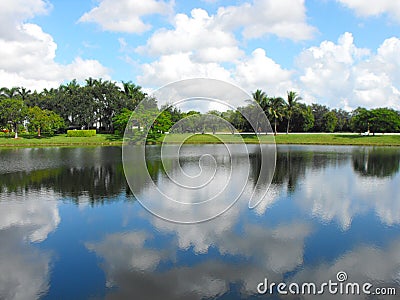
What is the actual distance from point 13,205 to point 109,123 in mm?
49528

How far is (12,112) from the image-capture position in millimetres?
48969

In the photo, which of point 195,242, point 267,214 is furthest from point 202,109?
point 195,242

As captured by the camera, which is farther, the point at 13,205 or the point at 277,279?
the point at 13,205

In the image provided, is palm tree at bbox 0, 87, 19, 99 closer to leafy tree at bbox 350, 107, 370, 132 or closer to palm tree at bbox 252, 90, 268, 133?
palm tree at bbox 252, 90, 268, 133

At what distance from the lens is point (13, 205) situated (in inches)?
525

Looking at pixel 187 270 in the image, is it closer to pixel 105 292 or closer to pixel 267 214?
pixel 105 292

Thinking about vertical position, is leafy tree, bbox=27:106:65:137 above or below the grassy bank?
above

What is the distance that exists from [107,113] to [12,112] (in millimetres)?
15439

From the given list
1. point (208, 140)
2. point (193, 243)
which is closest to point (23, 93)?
point (208, 140)

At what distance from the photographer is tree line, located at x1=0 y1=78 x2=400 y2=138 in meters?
50.5

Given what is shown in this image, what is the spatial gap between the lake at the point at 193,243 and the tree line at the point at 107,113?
29024 millimetres

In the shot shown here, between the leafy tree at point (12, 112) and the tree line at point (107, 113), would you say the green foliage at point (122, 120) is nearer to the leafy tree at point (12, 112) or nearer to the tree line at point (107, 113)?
the tree line at point (107, 113)

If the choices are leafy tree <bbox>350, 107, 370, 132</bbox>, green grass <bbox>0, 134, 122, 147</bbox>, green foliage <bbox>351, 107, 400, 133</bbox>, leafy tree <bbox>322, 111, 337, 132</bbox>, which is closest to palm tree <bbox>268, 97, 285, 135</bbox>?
leafy tree <bbox>350, 107, 370, 132</bbox>

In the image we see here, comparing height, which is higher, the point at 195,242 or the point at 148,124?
the point at 148,124
